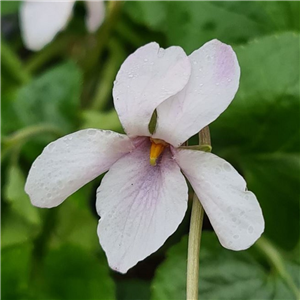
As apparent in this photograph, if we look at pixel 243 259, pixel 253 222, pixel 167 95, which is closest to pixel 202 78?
pixel 167 95

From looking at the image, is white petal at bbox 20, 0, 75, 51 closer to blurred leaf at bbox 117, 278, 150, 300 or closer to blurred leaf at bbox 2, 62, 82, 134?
A: blurred leaf at bbox 2, 62, 82, 134

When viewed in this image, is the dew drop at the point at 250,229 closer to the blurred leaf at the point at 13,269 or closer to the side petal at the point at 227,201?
the side petal at the point at 227,201

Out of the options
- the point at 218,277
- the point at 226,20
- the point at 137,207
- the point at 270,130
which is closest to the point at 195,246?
the point at 137,207

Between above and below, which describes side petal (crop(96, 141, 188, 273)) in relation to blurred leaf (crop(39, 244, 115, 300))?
above

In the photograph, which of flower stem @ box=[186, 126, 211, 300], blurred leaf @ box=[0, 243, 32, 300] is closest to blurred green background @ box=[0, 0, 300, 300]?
blurred leaf @ box=[0, 243, 32, 300]

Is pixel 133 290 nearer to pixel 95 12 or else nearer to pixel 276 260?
pixel 276 260

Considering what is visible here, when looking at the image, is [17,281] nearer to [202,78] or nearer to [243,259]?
[243,259]

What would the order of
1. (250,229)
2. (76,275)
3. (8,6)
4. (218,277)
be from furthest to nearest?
(8,6) < (76,275) < (218,277) < (250,229)
